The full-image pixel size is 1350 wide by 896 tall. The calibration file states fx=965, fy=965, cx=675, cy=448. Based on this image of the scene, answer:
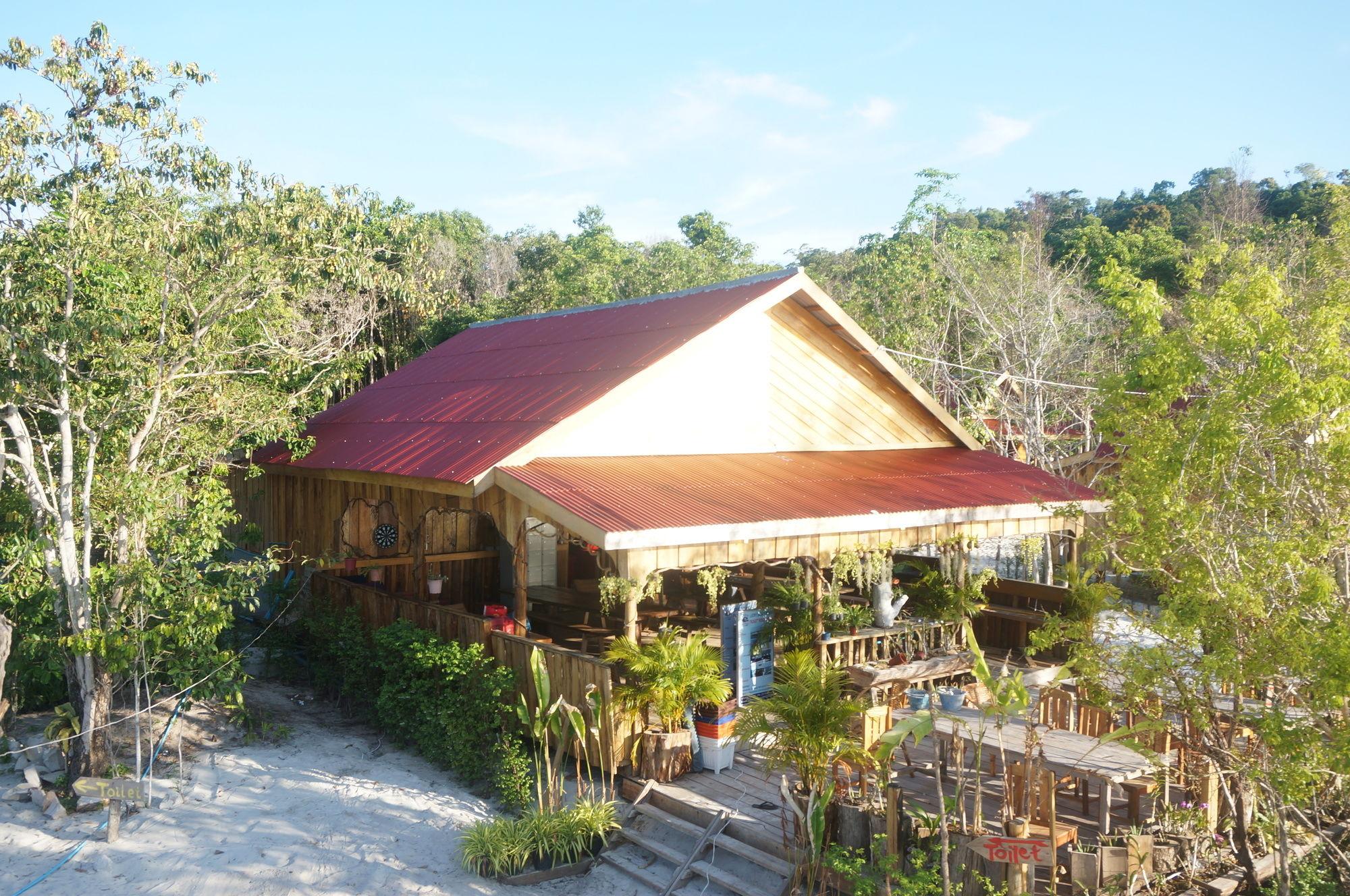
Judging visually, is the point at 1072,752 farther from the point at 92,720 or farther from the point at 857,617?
the point at 92,720

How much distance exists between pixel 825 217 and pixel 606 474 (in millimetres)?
40452

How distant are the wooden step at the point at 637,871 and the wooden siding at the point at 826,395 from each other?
6.22m

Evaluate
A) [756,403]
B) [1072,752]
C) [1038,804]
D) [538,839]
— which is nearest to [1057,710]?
[1072,752]

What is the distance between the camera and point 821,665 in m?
10.7

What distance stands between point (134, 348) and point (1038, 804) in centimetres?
938

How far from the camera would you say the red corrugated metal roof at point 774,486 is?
9.02m

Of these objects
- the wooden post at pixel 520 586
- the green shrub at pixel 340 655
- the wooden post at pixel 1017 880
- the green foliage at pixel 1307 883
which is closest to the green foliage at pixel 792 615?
the wooden post at pixel 520 586

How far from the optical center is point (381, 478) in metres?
11.2

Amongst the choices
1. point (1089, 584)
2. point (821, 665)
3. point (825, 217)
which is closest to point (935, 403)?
point (1089, 584)

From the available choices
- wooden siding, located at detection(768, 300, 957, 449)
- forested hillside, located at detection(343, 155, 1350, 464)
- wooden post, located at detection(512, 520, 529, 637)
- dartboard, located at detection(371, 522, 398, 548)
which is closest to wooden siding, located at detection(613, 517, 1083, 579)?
wooden post, located at detection(512, 520, 529, 637)

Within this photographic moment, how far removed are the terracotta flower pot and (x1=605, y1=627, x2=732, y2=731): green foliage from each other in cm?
13

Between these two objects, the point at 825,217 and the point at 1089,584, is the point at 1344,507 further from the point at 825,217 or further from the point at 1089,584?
the point at 825,217

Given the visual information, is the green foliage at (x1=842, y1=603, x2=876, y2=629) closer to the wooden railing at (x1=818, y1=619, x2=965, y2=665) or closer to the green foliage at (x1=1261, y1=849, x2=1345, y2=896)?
the wooden railing at (x1=818, y1=619, x2=965, y2=665)

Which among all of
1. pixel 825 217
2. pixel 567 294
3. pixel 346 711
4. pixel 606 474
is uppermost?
pixel 825 217
